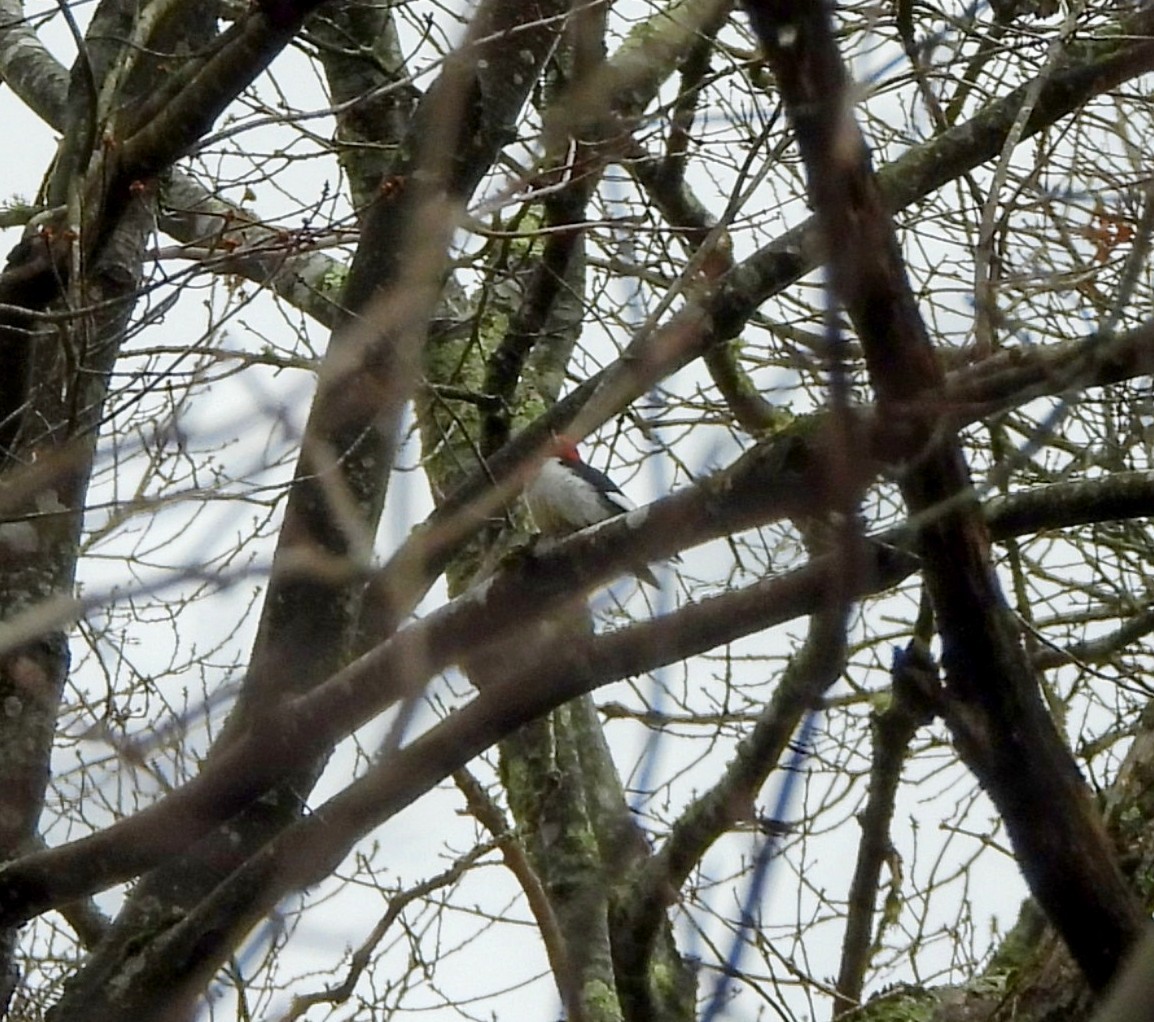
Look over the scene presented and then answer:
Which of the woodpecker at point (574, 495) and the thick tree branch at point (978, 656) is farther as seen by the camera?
the woodpecker at point (574, 495)

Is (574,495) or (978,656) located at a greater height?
(574,495)

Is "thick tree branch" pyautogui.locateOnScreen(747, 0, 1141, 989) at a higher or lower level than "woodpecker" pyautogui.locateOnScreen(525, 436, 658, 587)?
lower

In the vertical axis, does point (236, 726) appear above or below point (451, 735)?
above

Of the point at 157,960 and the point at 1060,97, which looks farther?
the point at 1060,97

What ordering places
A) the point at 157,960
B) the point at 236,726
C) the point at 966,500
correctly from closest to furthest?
1. the point at 966,500
2. the point at 157,960
3. the point at 236,726

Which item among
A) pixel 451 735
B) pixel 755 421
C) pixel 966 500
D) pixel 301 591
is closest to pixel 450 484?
pixel 755 421

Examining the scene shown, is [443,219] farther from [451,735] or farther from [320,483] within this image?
[451,735]

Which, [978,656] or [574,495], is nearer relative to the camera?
[978,656]

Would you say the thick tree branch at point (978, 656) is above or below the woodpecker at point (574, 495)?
below

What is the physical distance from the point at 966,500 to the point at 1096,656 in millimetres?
2789

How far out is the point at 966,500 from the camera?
1532 millimetres

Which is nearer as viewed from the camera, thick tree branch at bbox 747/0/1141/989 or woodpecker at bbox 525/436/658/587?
thick tree branch at bbox 747/0/1141/989

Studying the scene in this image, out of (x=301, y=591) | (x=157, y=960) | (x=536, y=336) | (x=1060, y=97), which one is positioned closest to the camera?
(x=157, y=960)

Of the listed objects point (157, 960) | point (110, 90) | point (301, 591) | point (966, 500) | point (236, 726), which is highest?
point (110, 90)
